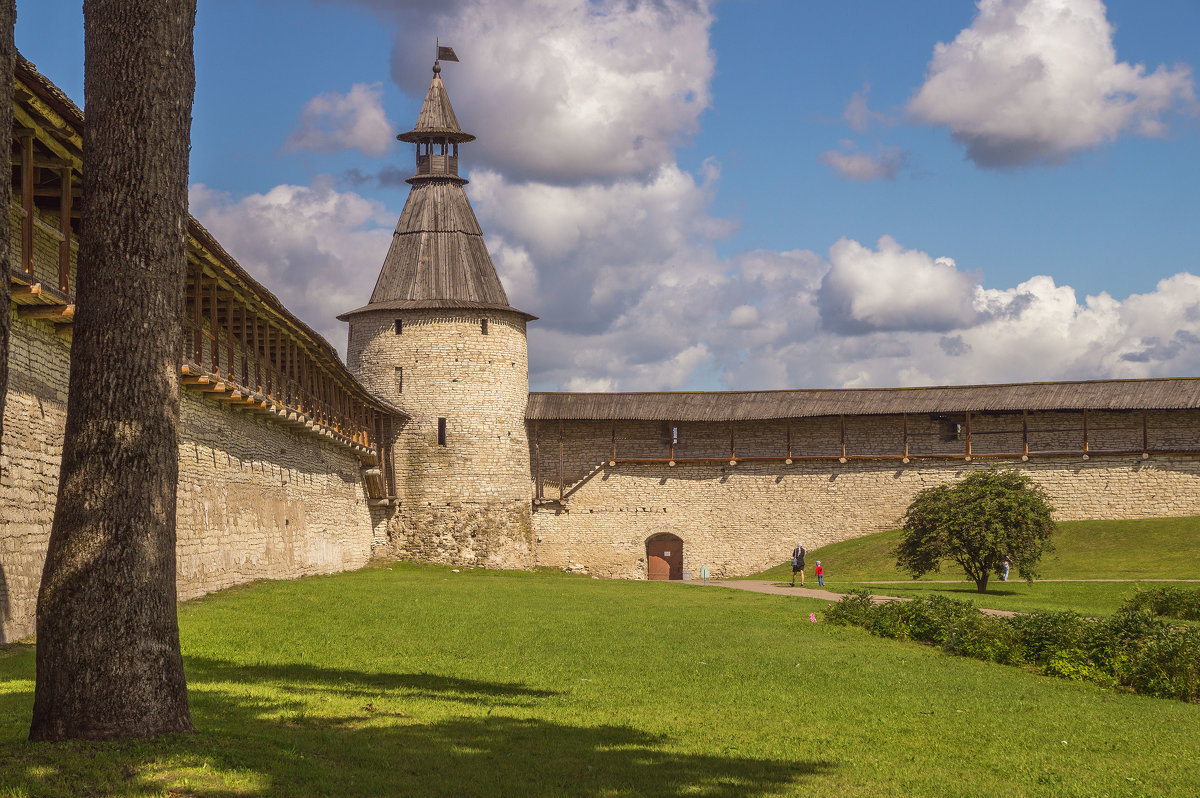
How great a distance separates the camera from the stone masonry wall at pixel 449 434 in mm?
34250

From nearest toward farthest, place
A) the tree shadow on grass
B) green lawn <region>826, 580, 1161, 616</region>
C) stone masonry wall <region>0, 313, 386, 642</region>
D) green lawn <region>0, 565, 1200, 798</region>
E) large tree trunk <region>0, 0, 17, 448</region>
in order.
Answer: large tree trunk <region>0, 0, 17, 448</region>
the tree shadow on grass
green lawn <region>0, 565, 1200, 798</region>
stone masonry wall <region>0, 313, 386, 642</region>
green lawn <region>826, 580, 1161, 616</region>

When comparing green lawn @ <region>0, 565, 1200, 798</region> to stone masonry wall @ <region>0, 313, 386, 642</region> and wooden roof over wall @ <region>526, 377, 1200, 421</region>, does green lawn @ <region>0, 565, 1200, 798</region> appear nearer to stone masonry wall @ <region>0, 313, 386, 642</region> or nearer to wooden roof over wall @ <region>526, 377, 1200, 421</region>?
stone masonry wall @ <region>0, 313, 386, 642</region>

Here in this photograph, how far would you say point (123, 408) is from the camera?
21.1 feet

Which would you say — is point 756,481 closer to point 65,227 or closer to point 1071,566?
point 1071,566

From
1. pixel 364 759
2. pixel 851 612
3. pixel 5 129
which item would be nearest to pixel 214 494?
pixel 851 612

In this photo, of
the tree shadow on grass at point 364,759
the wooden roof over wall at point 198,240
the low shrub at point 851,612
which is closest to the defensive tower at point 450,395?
the wooden roof over wall at point 198,240

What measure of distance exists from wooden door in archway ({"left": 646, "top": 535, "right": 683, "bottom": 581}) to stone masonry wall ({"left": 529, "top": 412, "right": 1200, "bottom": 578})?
27 centimetres

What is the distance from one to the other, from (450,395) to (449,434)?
117cm

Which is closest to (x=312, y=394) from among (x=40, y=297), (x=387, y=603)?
(x=387, y=603)

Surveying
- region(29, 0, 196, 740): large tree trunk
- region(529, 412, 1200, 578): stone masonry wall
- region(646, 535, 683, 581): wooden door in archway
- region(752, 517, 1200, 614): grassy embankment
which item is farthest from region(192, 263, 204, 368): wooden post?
region(646, 535, 683, 581): wooden door in archway

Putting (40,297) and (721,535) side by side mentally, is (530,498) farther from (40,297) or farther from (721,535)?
(40,297)

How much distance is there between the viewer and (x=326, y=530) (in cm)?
2812

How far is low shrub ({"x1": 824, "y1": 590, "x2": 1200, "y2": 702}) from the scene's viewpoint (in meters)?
11.5

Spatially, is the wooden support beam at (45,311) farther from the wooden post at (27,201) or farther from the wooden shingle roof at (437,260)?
the wooden shingle roof at (437,260)
